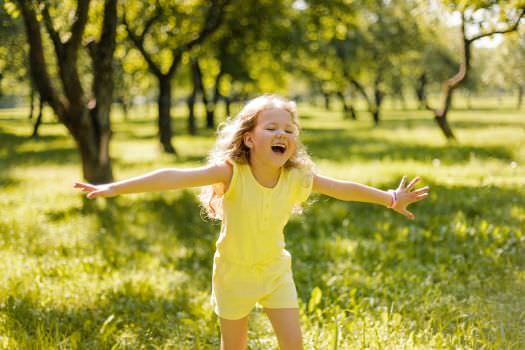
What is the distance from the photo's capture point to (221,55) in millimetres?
28047

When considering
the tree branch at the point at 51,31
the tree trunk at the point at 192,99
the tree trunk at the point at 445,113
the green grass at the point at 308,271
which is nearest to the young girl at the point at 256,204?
the green grass at the point at 308,271

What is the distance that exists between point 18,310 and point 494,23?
11452 millimetres

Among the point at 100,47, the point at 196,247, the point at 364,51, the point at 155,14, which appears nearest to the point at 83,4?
the point at 100,47

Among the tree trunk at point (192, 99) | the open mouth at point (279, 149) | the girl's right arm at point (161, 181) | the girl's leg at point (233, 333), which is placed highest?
the tree trunk at point (192, 99)

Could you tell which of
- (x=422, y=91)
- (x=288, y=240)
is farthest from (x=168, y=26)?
(x=422, y=91)

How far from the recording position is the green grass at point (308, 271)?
166 inches

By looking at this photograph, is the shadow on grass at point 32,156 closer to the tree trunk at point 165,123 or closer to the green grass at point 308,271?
the tree trunk at point 165,123

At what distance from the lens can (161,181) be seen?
2973mm

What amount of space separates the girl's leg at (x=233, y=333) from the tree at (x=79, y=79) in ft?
24.2

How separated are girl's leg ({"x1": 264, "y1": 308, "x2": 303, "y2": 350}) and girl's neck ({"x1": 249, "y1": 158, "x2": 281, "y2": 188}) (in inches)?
28.9

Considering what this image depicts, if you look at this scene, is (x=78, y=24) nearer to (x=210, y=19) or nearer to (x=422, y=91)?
Answer: (x=210, y=19)

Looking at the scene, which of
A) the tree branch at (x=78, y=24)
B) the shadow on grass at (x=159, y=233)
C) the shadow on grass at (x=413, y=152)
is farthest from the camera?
the shadow on grass at (x=413, y=152)

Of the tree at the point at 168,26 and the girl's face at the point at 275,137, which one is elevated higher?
the tree at the point at 168,26

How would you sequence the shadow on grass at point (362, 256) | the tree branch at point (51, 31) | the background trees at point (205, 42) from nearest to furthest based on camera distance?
the shadow on grass at point (362, 256) < the tree branch at point (51, 31) < the background trees at point (205, 42)
